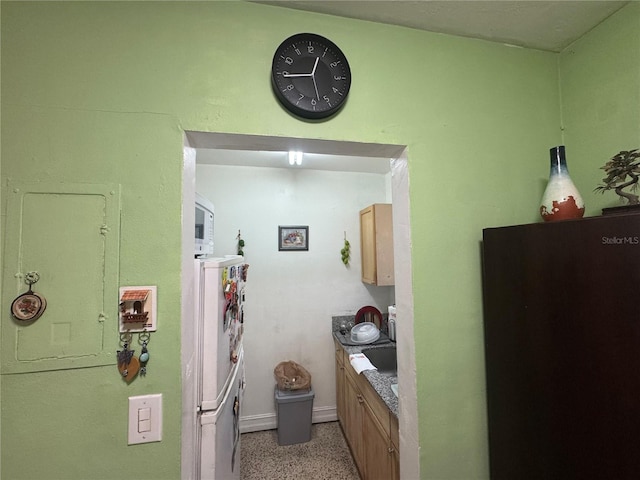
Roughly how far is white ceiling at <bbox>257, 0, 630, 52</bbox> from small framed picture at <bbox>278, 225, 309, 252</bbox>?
1810 millimetres

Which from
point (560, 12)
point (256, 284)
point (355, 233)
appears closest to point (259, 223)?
point (256, 284)

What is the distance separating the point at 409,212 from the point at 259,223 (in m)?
1.82

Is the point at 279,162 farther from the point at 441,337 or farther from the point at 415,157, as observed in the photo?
the point at 441,337

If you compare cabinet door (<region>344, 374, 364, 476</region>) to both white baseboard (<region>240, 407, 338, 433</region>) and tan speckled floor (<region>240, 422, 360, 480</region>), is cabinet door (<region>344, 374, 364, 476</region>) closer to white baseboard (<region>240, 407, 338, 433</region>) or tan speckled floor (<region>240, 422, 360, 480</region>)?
tan speckled floor (<region>240, 422, 360, 480</region>)

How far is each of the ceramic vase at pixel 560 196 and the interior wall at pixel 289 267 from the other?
6.05ft

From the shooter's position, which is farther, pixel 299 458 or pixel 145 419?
pixel 299 458

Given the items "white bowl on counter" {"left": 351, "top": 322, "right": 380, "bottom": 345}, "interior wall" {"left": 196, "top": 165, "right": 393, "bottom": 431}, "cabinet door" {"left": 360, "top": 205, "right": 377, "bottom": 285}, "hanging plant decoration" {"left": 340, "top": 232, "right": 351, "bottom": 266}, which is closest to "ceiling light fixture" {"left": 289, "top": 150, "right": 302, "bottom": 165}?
"interior wall" {"left": 196, "top": 165, "right": 393, "bottom": 431}

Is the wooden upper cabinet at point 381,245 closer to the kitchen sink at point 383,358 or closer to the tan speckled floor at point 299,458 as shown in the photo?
the kitchen sink at point 383,358

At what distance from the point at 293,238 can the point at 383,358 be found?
52.2 inches

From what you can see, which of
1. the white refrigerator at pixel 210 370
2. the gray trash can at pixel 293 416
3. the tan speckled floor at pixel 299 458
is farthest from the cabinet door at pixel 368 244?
the white refrigerator at pixel 210 370

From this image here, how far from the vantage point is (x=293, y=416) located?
2.25 metres

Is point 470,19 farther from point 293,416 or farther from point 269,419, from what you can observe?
point 269,419

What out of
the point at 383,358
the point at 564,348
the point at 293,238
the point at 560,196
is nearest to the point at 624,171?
the point at 560,196

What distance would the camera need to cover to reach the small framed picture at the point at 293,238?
8.43 ft
